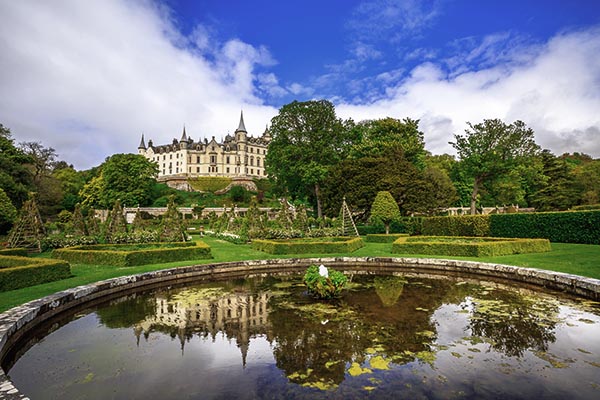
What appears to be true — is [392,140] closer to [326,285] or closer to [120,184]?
[326,285]

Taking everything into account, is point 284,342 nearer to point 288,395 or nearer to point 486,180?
point 288,395

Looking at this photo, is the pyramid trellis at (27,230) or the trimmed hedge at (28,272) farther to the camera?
the pyramid trellis at (27,230)

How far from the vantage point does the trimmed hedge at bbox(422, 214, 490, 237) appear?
2261 cm

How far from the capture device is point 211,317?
25.3 feet

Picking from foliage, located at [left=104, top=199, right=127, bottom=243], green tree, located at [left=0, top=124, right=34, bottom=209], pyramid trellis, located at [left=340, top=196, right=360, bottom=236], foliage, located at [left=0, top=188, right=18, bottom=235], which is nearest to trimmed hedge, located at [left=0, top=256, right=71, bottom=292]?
foliage, located at [left=104, top=199, right=127, bottom=243]

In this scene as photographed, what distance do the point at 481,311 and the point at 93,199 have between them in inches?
2520

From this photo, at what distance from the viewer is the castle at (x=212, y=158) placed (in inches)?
3553

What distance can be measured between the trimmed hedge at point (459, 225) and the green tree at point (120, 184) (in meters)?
47.2

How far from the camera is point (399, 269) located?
14.1m

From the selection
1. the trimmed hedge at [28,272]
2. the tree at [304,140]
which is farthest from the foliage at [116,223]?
the tree at [304,140]

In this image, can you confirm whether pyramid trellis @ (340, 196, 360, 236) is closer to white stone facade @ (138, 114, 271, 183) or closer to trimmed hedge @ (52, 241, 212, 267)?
trimmed hedge @ (52, 241, 212, 267)

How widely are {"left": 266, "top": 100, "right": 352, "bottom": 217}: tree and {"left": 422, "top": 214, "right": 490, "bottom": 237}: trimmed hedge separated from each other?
480 inches

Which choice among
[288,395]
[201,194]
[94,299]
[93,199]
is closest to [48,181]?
[93,199]

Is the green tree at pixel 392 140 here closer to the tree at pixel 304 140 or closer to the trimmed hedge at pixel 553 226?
the tree at pixel 304 140
